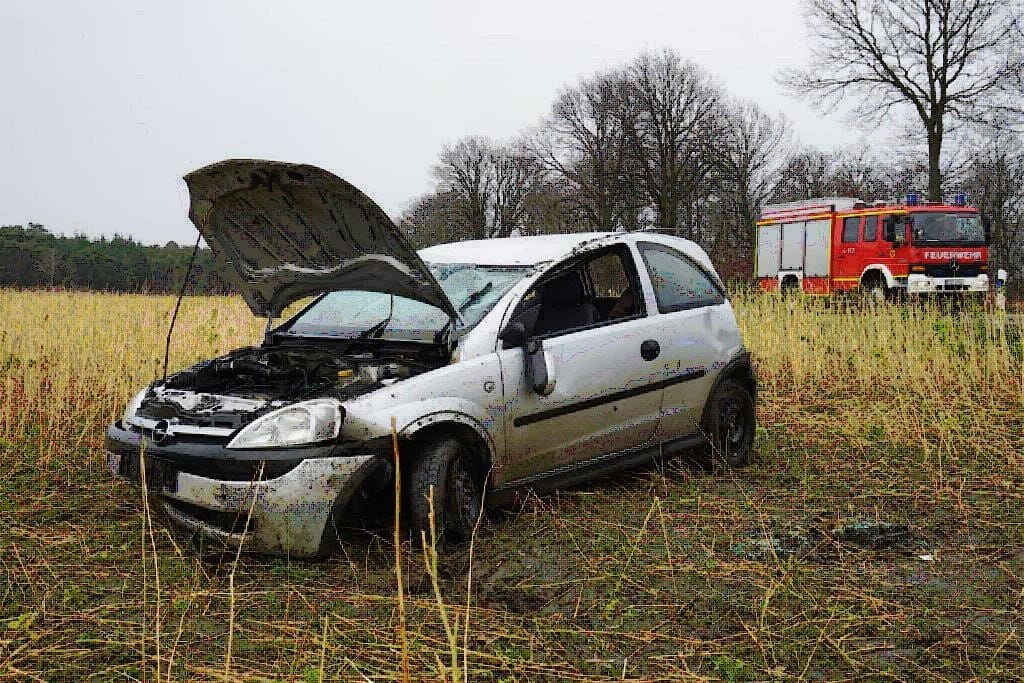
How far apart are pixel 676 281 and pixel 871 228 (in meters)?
17.4

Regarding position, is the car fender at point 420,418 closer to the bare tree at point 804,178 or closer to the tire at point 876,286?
the tire at point 876,286

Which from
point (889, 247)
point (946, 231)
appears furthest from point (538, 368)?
point (889, 247)

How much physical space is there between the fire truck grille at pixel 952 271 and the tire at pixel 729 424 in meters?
15.6

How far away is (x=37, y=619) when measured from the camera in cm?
362

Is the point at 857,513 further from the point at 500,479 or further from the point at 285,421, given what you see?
the point at 285,421

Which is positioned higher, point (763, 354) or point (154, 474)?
point (763, 354)

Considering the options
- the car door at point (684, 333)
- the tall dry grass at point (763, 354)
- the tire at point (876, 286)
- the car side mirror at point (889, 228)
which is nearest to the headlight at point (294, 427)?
the car door at point (684, 333)

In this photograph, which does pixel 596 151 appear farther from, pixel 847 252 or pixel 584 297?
pixel 584 297

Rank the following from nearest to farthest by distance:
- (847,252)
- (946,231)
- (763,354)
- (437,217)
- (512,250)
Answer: (512,250) → (763,354) → (946,231) → (847,252) → (437,217)

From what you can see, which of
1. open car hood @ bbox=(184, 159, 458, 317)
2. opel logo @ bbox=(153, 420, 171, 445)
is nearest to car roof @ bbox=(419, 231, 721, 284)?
open car hood @ bbox=(184, 159, 458, 317)

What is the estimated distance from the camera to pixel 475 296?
5230 millimetres

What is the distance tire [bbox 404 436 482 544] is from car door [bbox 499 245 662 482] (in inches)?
10.4

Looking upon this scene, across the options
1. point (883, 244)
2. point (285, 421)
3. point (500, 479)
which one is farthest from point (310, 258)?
point (883, 244)

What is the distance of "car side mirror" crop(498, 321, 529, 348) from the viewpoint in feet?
16.0
